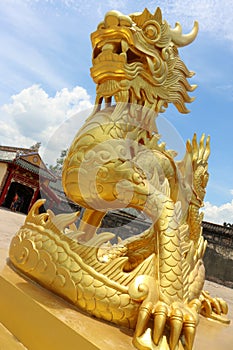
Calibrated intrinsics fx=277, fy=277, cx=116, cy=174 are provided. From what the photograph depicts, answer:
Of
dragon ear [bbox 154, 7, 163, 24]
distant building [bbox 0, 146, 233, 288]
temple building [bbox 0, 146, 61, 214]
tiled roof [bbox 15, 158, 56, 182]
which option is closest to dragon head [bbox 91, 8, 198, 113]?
dragon ear [bbox 154, 7, 163, 24]

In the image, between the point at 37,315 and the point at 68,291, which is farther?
the point at 68,291

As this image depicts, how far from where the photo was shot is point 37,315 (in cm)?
99

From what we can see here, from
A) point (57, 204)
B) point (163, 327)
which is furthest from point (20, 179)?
point (163, 327)

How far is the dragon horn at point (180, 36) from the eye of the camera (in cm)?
156

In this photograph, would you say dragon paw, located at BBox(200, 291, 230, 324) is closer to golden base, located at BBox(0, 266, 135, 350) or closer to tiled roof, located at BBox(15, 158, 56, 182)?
golden base, located at BBox(0, 266, 135, 350)

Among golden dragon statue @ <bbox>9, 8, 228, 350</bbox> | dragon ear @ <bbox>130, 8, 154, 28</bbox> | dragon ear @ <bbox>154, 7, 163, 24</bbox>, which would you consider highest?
dragon ear @ <bbox>154, 7, 163, 24</bbox>

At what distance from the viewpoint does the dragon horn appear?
1.56 metres

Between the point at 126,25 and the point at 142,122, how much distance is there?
1.56ft

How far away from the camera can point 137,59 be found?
148 centimetres

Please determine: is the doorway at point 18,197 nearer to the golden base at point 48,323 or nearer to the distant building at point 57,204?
the distant building at point 57,204

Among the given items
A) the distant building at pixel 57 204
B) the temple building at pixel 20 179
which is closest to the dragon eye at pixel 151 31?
the distant building at pixel 57 204

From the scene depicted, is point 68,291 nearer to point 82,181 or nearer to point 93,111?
point 82,181

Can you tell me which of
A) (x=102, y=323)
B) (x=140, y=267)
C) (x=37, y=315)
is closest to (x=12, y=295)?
(x=37, y=315)

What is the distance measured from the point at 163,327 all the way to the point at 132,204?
1.77ft
